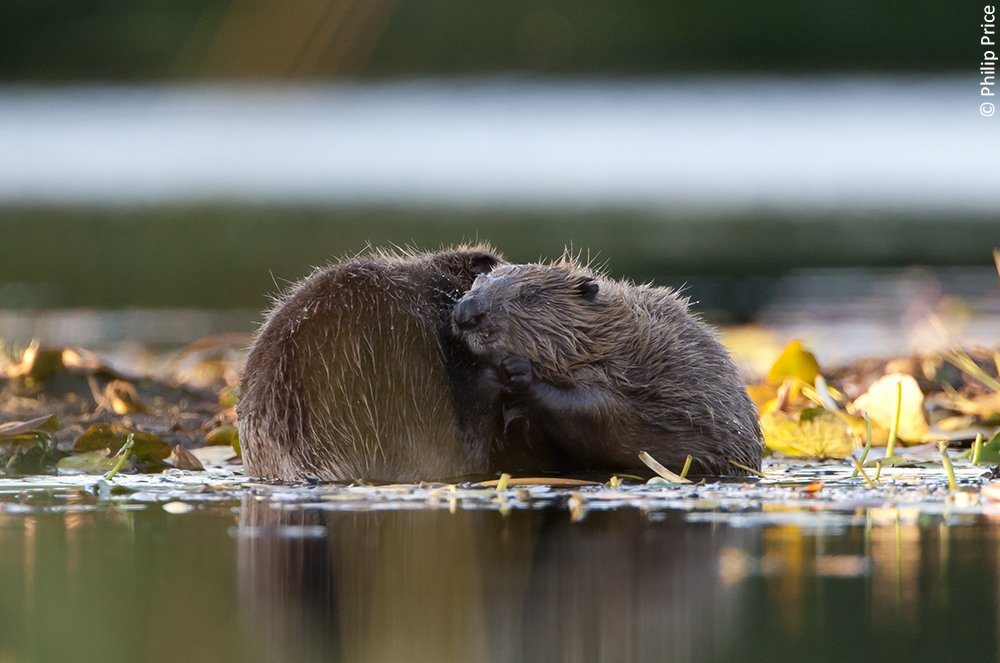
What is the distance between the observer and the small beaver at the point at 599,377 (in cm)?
460

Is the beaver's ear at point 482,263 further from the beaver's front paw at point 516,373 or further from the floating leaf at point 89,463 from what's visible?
the floating leaf at point 89,463

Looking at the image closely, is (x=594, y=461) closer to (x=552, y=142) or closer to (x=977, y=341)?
(x=977, y=341)

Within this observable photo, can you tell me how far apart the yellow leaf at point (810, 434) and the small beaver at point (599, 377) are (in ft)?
0.57

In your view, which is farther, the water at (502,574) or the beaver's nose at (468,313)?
the beaver's nose at (468,313)

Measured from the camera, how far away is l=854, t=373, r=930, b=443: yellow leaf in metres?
5.14

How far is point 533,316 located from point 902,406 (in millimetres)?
1322

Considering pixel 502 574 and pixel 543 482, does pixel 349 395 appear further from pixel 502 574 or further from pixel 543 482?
pixel 502 574

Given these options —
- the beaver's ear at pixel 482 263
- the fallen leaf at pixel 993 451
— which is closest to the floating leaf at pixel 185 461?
the beaver's ear at pixel 482 263

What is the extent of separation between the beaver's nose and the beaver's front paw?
0.19 m

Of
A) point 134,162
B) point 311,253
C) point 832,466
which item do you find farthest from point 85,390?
point 134,162

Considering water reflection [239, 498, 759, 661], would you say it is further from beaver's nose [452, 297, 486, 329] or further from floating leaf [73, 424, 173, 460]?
floating leaf [73, 424, 173, 460]

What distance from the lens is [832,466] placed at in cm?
494

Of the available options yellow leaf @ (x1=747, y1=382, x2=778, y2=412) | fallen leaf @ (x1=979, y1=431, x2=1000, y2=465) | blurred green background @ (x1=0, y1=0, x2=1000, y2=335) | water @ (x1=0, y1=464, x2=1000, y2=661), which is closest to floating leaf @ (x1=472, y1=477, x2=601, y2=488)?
water @ (x1=0, y1=464, x2=1000, y2=661)

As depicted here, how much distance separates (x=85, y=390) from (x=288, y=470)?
7.39ft
